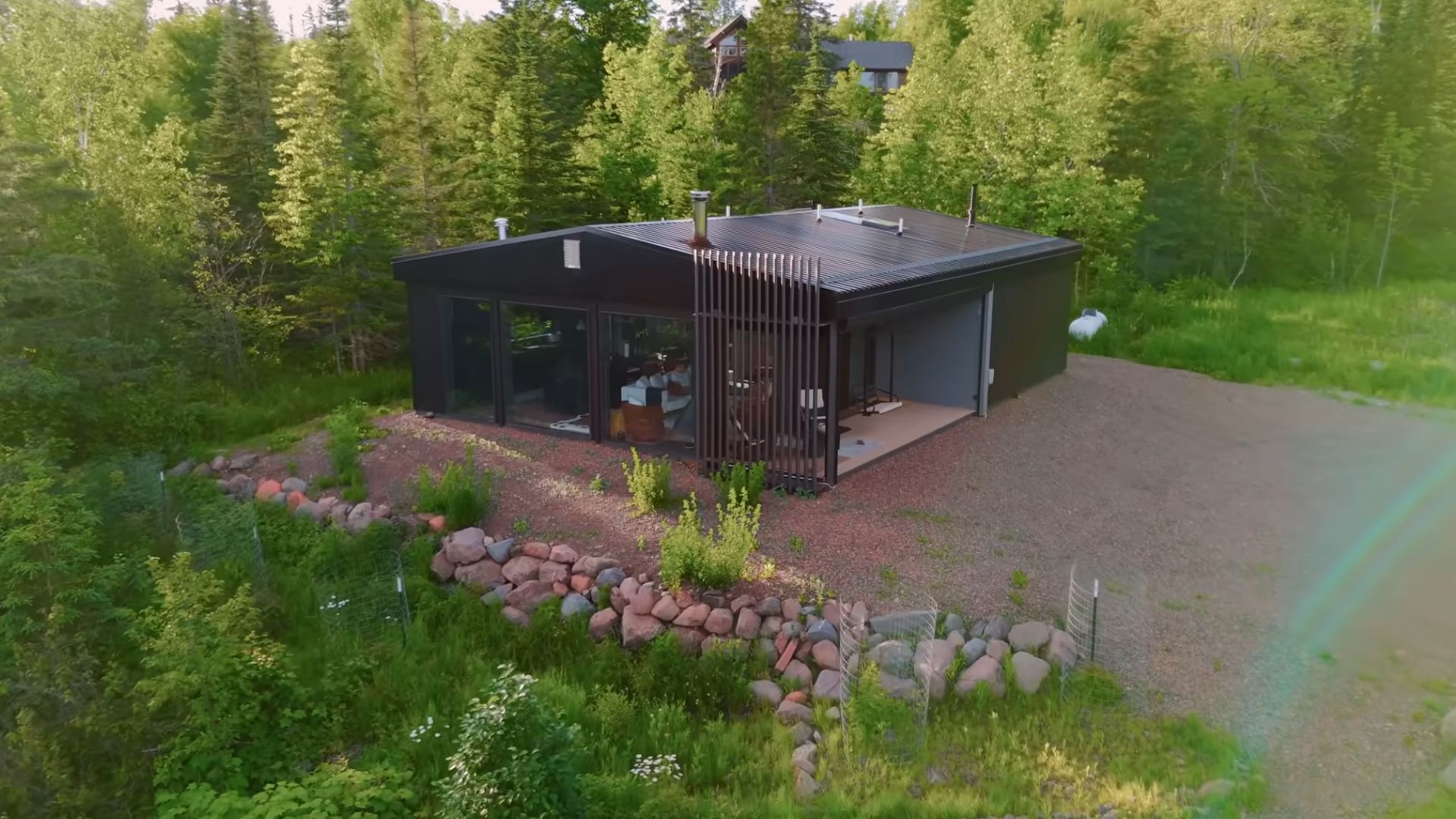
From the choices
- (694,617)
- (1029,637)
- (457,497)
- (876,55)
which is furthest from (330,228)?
(876,55)

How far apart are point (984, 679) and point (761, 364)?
13.8 feet

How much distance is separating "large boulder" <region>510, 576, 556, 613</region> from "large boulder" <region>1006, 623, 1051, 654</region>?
382cm

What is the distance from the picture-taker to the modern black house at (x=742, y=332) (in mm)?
10094

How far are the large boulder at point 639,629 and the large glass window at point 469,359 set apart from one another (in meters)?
5.47

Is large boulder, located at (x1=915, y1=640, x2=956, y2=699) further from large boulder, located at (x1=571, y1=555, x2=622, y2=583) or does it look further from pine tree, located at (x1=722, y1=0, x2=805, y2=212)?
pine tree, located at (x1=722, y1=0, x2=805, y2=212)

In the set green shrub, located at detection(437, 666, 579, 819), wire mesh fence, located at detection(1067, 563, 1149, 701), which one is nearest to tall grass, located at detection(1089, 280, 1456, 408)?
wire mesh fence, located at detection(1067, 563, 1149, 701)

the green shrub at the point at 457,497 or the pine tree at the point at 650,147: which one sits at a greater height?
the pine tree at the point at 650,147

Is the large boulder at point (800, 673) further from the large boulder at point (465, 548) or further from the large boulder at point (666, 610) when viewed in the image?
the large boulder at point (465, 548)

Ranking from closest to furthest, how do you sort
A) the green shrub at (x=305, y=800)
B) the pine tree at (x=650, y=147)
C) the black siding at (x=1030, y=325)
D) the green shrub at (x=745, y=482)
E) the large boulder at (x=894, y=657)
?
the green shrub at (x=305, y=800), the large boulder at (x=894, y=657), the green shrub at (x=745, y=482), the black siding at (x=1030, y=325), the pine tree at (x=650, y=147)

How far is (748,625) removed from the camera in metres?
7.80

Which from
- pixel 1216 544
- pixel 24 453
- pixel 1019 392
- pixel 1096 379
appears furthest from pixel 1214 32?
pixel 24 453


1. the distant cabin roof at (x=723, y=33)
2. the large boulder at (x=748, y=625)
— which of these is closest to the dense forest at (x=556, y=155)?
the large boulder at (x=748, y=625)

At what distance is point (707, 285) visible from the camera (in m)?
10.3

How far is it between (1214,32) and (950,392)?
19.2 meters
